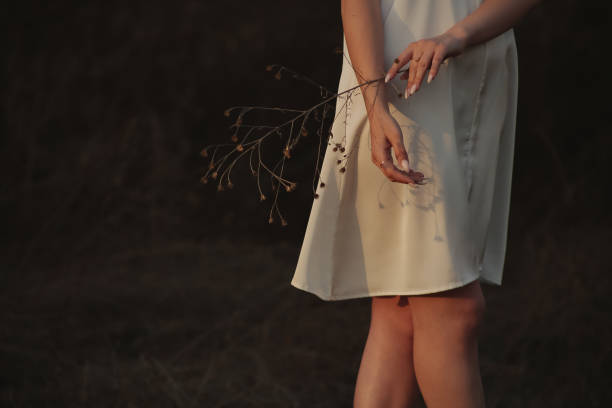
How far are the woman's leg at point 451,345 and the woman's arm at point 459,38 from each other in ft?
1.15

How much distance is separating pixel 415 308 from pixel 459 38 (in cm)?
44

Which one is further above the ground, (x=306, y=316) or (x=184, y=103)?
(x=184, y=103)

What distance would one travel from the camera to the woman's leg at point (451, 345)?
1362 millimetres

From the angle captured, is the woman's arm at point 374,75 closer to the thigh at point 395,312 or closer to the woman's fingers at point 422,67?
the woman's fingers at point 422,67

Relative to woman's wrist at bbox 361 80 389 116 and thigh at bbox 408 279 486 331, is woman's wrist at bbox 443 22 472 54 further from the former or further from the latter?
thigh at bbox 408 279 486 331

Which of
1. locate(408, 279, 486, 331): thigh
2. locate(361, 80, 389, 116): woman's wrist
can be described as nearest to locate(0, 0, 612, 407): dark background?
locate(408, 279, 486, 331): thigh

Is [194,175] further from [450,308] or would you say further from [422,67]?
[422,67]

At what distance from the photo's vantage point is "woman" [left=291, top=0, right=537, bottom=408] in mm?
1304

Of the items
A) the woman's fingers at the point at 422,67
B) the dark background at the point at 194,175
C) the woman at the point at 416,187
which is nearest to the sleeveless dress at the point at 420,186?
the woman at the point at 416,187

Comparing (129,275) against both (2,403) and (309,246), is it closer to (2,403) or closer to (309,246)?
(2,403)

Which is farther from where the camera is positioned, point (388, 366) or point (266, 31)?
point (266, 31)

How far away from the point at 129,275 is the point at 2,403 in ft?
4.50

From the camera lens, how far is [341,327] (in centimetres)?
296

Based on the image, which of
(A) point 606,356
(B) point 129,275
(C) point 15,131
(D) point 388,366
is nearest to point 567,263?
(A) point 606,356
